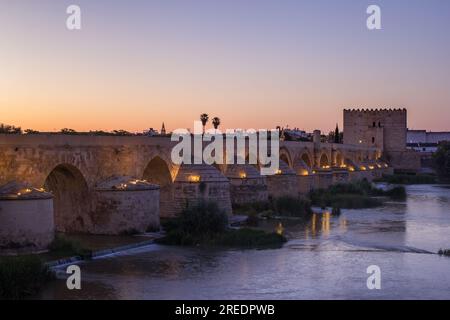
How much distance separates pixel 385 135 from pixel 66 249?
42911 millimetres

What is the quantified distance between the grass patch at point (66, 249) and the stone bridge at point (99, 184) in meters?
0.31

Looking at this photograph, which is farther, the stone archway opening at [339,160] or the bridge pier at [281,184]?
the stone archway opening at [339,160]

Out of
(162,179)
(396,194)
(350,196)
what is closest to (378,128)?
(396,194)

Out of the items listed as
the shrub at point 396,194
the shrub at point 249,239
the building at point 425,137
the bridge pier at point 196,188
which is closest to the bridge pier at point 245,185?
the bridge pier at point 196,188

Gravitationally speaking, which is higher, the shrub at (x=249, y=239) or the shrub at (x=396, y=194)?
the shrub at (x=396, y=194)

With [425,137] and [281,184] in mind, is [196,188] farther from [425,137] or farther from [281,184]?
[425,137]

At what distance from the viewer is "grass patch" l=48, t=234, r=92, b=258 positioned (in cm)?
1244

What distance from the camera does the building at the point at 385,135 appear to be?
51875 millimetres

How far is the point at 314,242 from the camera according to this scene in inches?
606

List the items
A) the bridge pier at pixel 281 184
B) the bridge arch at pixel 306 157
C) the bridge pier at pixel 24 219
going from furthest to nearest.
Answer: the bridge arch at pixel 306 157
the bridge pier at pixel 281 184
the bridge pier at pixel 24 219

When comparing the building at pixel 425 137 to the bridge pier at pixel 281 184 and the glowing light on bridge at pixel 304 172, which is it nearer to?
the glowing light on bridge at pixel 304 172

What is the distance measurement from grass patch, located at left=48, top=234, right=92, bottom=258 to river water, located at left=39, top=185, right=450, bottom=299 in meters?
0.36
